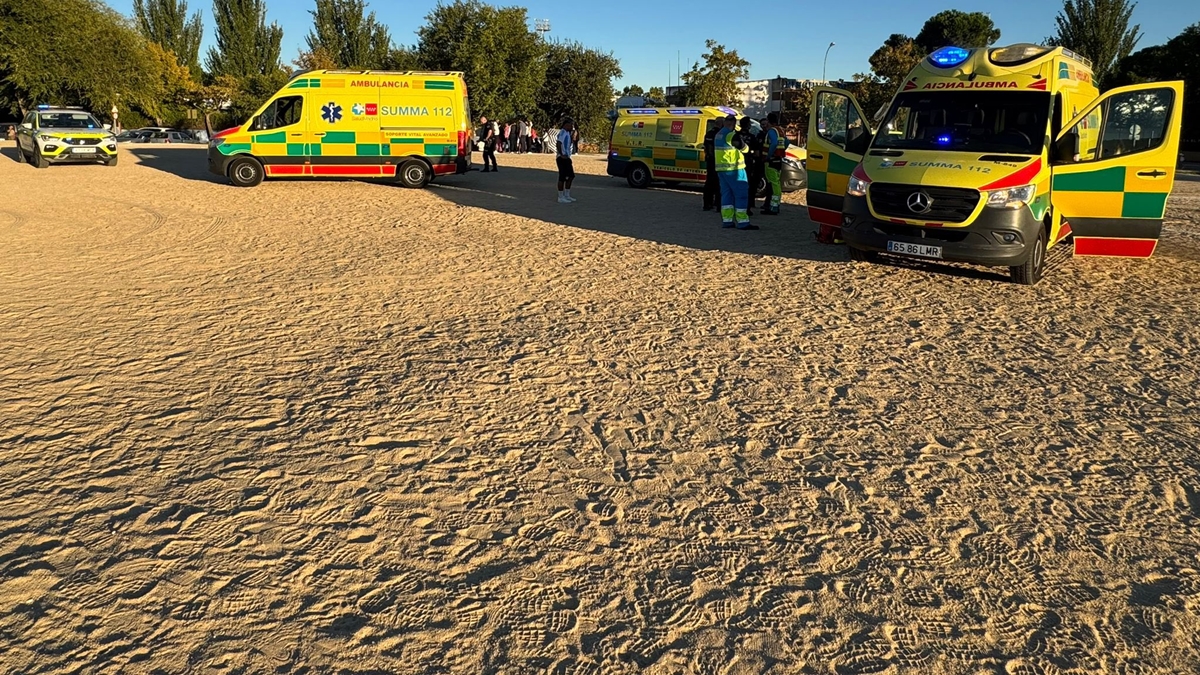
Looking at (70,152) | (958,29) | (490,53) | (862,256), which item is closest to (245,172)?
(70,152)

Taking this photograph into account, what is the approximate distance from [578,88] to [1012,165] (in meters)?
43.8

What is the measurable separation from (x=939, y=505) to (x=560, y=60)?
1969 inches

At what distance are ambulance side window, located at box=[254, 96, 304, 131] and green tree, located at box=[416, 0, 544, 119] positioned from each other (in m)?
28.7

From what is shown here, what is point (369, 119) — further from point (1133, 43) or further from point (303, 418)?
point (1133, 43)

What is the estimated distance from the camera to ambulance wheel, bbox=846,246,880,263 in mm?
9438

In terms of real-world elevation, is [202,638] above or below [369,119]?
below

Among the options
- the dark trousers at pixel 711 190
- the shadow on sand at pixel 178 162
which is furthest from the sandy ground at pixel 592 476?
the shadow on sand at pixel 178 162

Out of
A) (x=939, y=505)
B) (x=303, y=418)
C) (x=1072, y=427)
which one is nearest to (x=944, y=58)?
(x=1072, y=427)

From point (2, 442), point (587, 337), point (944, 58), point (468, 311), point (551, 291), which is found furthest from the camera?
point (944, 58)

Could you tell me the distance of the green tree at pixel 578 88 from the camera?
4922cm

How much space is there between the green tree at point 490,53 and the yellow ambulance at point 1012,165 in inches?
1503

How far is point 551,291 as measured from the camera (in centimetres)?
778

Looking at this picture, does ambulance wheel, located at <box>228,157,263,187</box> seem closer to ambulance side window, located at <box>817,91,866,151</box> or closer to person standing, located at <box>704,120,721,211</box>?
person standing, located at <box>704,120,721,211</box>

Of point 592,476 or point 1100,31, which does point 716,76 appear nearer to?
point 1100,31
